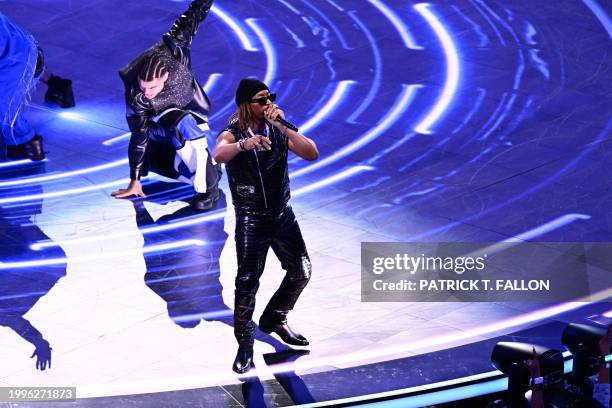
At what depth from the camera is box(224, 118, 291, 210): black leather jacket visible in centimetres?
618

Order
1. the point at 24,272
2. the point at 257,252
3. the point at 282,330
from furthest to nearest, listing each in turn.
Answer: the point at 24,272 → the point at 282,330 → the point at 257,252

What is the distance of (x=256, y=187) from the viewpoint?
620 centimetres

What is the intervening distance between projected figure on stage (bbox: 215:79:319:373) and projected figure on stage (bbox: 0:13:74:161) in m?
3.25

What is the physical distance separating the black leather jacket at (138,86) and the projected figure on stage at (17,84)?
119 cm

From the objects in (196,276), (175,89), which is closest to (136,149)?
(175,89)

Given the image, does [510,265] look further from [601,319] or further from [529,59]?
[529,59]

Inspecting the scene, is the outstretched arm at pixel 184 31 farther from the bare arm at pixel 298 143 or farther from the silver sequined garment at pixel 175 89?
the bare arm at pixel 298 143

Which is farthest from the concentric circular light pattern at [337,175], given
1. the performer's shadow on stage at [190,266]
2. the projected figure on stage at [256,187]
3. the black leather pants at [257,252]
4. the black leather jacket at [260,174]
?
the black leather jacket at [260,174]

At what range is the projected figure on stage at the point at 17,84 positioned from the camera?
906 centimetres

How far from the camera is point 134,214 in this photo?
8414 millimetres

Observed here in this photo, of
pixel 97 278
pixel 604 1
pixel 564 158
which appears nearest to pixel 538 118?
pixel 564 158

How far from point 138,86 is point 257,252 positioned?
→ 214 centimetres

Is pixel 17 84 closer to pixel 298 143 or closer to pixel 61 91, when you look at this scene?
pixel 61 91

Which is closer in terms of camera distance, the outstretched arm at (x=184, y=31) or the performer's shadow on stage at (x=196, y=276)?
the performer's shadow on stage at (x=196, y=276)
